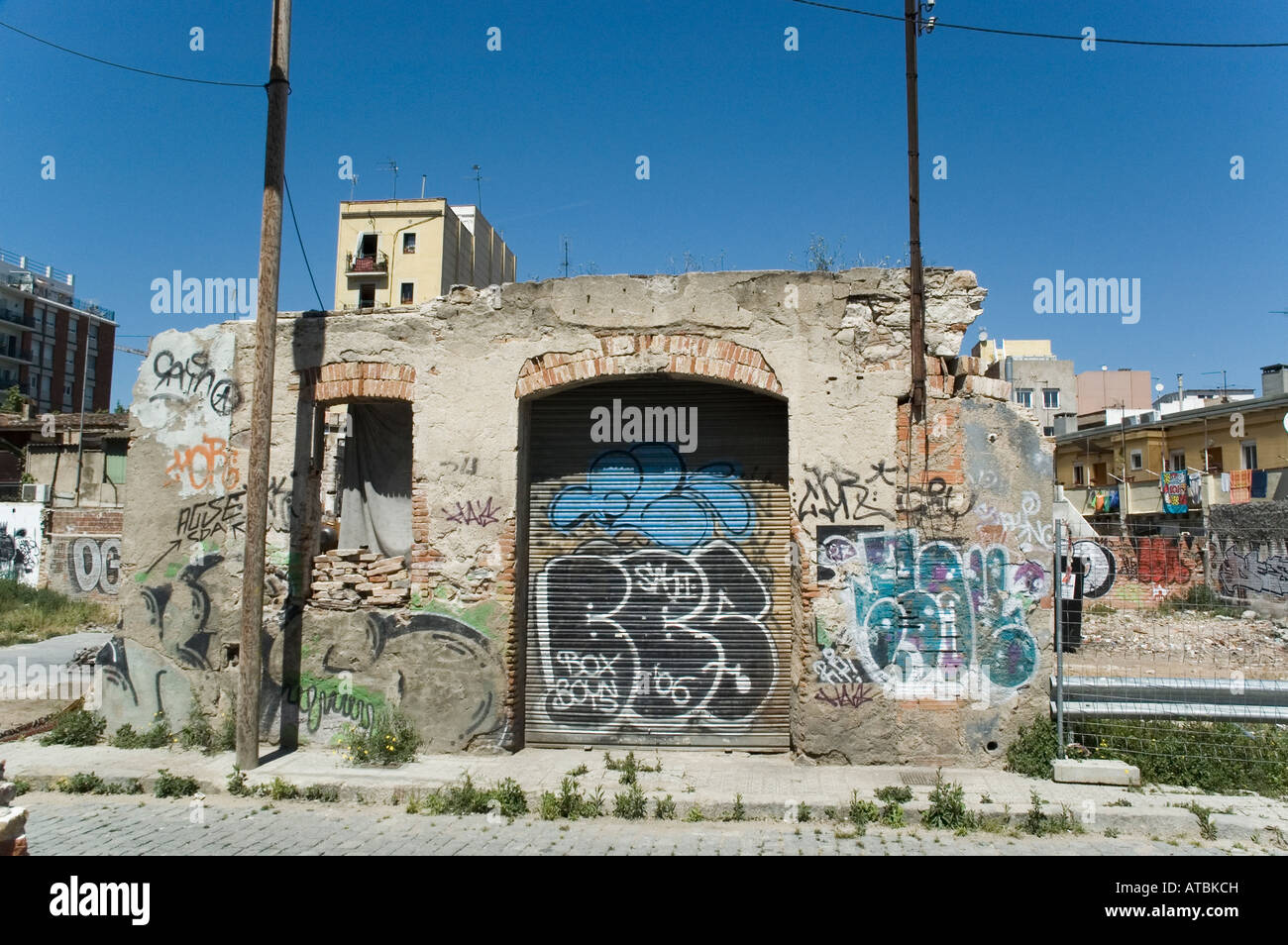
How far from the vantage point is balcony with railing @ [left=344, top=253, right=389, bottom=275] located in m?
42.8

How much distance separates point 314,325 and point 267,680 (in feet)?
11.4

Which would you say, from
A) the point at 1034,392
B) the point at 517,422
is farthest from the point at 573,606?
the point at 1034,392

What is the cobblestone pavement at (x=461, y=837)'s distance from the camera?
231 inches

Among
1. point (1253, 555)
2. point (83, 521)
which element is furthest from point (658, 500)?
point (83, 521)

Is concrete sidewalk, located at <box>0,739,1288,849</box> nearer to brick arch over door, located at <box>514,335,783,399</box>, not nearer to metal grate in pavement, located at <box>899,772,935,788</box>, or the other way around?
metal grate in pavement, located at <box>899,772,935,788</box>

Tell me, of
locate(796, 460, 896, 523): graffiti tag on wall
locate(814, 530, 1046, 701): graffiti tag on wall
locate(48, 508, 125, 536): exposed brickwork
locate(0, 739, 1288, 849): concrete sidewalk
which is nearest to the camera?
locate(0, 739, 1288, 849): concrete sidewalk

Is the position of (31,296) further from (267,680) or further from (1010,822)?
(1010,822)

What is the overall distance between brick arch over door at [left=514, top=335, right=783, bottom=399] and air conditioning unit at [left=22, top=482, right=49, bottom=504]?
2466 cm

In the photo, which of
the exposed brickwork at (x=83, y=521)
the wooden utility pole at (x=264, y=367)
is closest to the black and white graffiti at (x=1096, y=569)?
the wooden utility pole at (x=264, y=367)

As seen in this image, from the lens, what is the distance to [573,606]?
847cm

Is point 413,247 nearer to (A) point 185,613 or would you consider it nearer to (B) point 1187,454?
(B) point 1187,454

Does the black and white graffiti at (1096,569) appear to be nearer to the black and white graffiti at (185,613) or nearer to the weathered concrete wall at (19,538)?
the black and white graffiti at (185,613)

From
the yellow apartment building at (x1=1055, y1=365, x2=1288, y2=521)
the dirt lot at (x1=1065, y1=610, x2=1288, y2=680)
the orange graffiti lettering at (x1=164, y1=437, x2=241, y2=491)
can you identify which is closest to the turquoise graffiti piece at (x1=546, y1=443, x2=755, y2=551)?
the orange graffiti lettering at (x1=164, y1=437, x2=241, y2=491)

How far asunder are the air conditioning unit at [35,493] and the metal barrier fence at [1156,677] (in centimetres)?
2846
